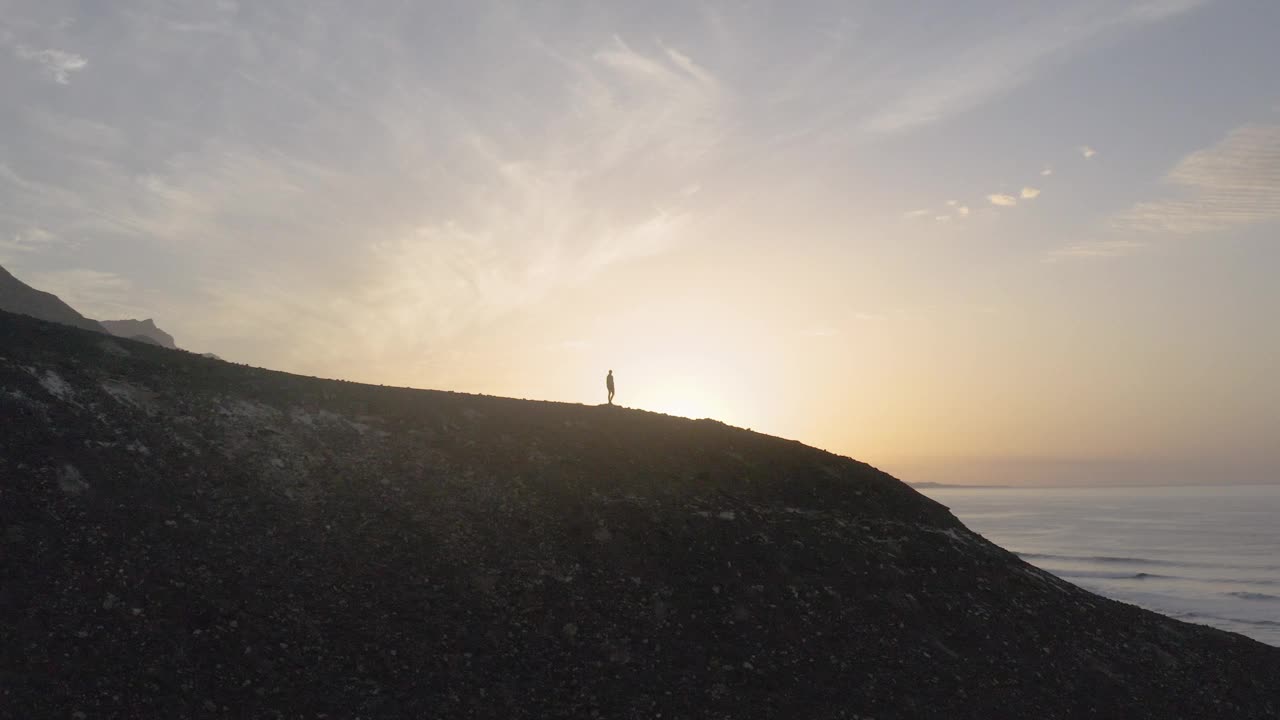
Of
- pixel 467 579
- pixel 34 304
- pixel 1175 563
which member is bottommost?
pixel 1175 563

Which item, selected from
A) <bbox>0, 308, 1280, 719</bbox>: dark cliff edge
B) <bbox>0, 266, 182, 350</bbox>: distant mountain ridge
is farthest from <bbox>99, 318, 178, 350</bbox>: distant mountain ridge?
<bbox>0, 308, 1280, 719</bbox>: dark cliff edge

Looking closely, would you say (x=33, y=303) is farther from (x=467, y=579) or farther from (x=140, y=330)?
(x=467, y=579)

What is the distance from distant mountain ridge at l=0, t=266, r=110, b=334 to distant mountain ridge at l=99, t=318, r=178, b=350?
29.6 meters

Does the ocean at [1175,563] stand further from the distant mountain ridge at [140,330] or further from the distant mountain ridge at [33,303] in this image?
the distant mountain ridge at [140,330]

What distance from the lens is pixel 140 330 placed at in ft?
357

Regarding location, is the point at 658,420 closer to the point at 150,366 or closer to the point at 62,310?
the point at 150,366

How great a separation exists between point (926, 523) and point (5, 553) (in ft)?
114

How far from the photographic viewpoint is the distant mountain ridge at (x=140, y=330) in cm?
10356

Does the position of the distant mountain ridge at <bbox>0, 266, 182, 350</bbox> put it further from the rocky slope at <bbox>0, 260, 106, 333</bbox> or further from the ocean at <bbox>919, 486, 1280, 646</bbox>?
the ocean at <bbox>919, 486, 1280, 646</bbox>

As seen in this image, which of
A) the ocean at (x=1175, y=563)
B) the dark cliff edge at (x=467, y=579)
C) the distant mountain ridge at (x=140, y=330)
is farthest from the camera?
the distant mountain ridge at (x=140, y=330)

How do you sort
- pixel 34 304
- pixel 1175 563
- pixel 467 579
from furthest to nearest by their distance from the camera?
1. pixel 1175 563
2. pixel 34 304
3. pixel 467 579

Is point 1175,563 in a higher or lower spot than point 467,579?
lower

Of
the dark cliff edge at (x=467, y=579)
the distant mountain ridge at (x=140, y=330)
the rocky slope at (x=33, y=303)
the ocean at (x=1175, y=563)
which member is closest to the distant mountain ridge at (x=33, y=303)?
the rocky slope at (x=33, y=303)

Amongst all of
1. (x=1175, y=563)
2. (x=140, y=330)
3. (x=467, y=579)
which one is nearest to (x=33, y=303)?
(x=140, y=330)
